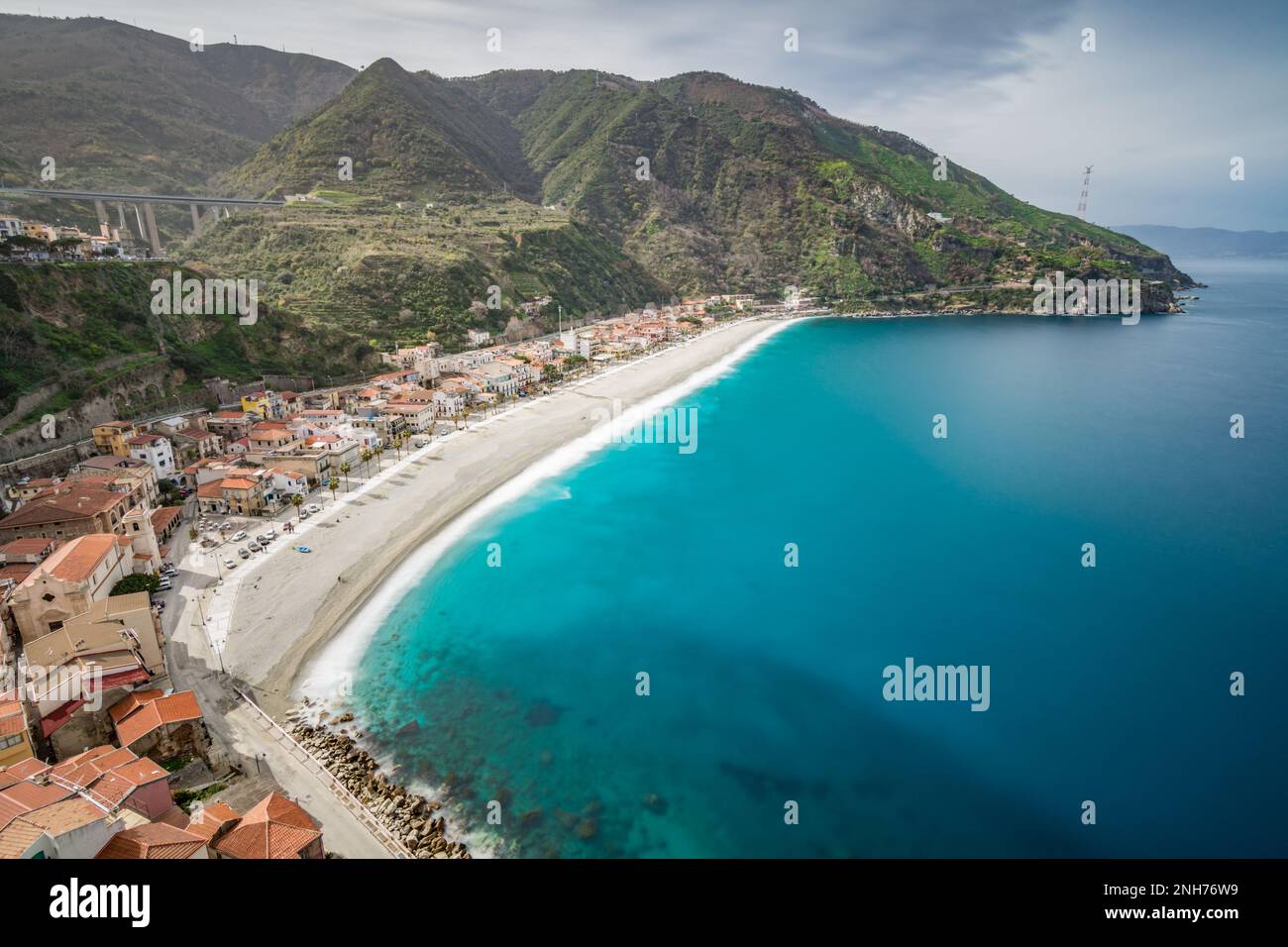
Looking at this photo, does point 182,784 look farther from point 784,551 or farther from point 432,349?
point 432,349

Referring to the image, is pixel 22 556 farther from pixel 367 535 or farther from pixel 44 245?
pixel 44 245

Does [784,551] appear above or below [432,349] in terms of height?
below

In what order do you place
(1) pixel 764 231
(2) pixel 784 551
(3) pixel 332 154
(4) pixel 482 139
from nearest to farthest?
1. (2) pixel 784 551
2. (3) pixel 332 154
3. (1) pixel 764 231
4. (4) pixel 482 139

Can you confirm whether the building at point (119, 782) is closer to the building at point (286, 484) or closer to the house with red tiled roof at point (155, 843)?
the house with red tiled roof at point (155, 843)

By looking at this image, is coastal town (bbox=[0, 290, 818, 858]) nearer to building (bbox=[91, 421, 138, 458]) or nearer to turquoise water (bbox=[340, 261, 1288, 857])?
building (bbox=[91, 421, 138, 458])

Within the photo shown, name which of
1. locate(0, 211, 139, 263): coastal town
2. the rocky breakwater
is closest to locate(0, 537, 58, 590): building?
the rocky breakwater
